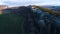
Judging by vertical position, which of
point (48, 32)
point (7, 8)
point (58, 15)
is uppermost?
point (7, 8)

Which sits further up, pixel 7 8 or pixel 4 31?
pixel 7 8

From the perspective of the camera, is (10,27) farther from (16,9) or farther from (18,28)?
(16,9)

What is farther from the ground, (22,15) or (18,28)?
(22,15)

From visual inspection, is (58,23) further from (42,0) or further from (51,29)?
(42,0)

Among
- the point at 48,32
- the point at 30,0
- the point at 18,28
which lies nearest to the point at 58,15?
the point at 48,32

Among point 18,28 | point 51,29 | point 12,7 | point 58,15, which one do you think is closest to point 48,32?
point 51,29

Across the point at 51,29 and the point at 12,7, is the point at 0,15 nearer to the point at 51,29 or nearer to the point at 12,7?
the point at 12,7
